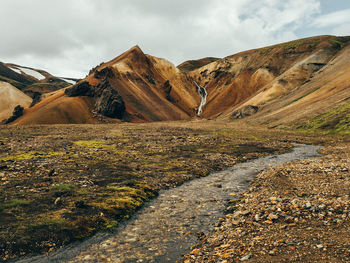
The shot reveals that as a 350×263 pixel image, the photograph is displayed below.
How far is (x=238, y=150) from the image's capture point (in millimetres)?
37969

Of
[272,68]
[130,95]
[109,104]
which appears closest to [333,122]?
[109,104]

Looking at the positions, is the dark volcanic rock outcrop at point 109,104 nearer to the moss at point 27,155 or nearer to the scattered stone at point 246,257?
the moss at point 27,155

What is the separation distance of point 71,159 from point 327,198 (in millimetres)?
24793

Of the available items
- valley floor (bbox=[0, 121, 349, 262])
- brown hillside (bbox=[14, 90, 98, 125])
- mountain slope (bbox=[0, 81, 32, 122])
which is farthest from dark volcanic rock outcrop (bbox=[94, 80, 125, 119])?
valley floor (bbox=[0, 121, 349, 262])

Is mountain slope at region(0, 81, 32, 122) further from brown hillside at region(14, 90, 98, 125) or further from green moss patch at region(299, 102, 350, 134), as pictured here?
green moss patch at region(299, 102, 350, 134)

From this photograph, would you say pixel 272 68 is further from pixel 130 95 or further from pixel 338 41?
pixel 130 95

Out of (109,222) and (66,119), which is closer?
(109,222)

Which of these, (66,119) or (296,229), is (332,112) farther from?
(66,119)

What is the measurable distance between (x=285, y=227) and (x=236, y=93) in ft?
570

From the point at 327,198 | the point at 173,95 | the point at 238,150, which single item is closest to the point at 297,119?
the point at 238,150

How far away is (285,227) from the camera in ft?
37.8

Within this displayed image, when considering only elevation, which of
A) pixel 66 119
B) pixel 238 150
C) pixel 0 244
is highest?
pixel 66 119

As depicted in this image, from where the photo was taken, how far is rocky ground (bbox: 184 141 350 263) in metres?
9.00

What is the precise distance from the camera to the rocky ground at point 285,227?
9000mm
